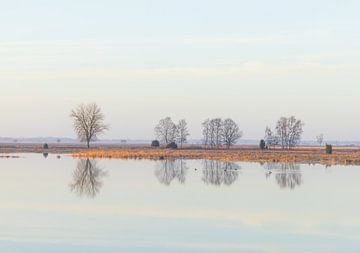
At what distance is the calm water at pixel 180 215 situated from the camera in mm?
17094

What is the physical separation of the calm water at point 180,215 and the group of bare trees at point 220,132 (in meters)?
73.9

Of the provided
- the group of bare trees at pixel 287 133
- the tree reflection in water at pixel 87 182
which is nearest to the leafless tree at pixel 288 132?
the group of bare trees at pixel 287 133

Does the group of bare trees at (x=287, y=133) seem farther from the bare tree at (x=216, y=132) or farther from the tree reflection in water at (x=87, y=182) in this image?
the tree reflection in water at (x=87, y=182)

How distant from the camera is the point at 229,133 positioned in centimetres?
11225

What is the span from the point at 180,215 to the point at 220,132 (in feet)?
303

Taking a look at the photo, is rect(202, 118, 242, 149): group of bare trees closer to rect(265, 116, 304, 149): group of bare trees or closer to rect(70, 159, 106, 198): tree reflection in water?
rect(265, 116, 304, 149): group of bare trees

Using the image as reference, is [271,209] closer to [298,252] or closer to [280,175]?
[298,252]

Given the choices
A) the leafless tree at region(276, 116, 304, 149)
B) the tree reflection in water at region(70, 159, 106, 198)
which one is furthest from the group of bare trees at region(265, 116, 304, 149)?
the tree reflection in water at region(70, 159, 106, 198)

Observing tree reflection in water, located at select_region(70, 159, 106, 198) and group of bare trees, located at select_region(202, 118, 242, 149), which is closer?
tree reflection in water, located at select_region(70, 159, 106, 198)

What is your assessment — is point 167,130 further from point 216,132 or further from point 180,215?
point 180,215

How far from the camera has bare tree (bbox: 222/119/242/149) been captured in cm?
11100

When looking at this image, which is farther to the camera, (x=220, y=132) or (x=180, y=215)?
(x=220, y=132)

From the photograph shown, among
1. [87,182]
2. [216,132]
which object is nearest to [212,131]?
[216,132]

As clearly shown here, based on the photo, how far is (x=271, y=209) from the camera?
24000 mm
